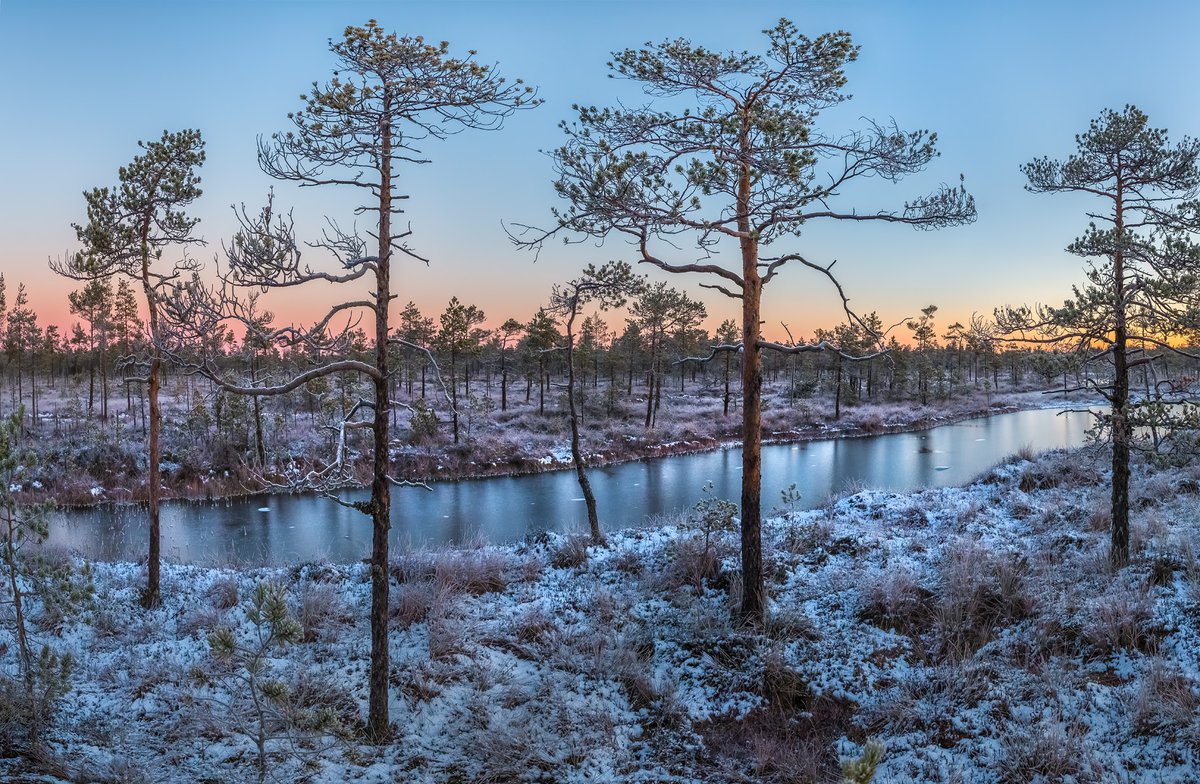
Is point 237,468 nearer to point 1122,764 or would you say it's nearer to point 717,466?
point 717,466

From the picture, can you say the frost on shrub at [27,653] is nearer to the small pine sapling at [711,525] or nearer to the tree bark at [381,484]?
the tree bark at [381,484]

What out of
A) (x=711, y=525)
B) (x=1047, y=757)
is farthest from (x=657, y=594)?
(x=1047, y=757)

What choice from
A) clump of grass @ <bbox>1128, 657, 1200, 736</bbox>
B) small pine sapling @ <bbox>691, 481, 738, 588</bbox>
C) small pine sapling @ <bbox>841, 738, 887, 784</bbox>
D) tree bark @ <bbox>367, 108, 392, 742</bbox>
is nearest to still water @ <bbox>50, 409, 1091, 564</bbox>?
small pine sapling @ <bbox>691, 481, 738, 588</bbox>

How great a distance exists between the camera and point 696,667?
8.06 meters

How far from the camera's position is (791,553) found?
11.3m

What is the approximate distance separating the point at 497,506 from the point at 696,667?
1719cm

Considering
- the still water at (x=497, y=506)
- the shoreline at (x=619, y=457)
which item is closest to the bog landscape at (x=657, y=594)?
the still water at (x=497, y=506)

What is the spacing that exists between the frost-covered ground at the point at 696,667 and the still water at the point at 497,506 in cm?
448

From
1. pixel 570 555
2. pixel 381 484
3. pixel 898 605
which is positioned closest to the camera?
pixel 381 484

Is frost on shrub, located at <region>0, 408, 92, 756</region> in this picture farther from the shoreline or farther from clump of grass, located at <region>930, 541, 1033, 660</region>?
the shoreline

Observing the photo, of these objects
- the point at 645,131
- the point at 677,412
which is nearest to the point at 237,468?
the point at 645,131

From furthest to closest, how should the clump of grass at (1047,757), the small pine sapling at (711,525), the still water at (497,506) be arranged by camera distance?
the still water at (497,506) < the small pine sapling at (711,525) < the clump of grass at (1047,757)

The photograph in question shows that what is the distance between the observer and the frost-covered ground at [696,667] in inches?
243

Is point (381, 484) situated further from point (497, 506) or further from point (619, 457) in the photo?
point (619, 457)
